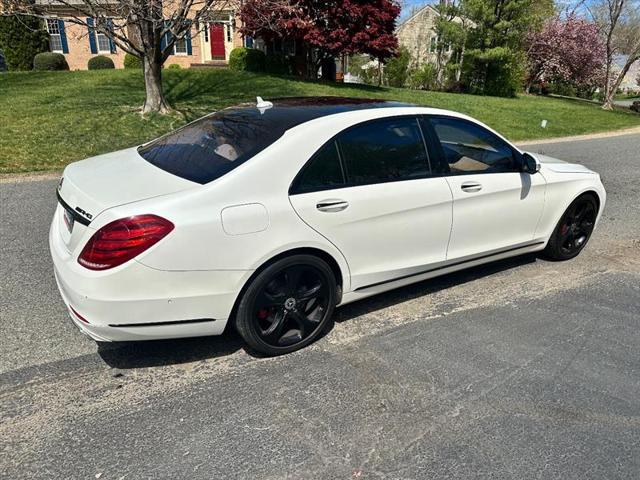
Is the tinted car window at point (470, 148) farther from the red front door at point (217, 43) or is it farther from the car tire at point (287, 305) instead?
the red front door at point (217, 43)

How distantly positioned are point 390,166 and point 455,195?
2.00 ft

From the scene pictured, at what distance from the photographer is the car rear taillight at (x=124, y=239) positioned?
252cm

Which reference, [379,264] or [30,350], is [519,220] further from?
[30,350]

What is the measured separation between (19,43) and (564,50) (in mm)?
33532

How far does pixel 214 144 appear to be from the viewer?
323 centimetres

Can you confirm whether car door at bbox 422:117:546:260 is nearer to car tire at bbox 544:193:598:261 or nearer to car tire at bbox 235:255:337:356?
car tire at bbox 544:193:598:261

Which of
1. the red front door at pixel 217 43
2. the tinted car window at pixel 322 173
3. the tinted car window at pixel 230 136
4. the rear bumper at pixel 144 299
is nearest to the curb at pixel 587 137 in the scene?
the tinted car window at pixel 230 136

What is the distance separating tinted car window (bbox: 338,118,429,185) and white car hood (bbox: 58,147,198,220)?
42.4 inches

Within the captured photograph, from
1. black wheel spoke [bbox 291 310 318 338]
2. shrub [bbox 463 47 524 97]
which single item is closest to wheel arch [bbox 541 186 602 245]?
black wheel spoke [bbox 291 310 318 338]

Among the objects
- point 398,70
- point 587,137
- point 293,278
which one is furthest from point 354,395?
point 398,70

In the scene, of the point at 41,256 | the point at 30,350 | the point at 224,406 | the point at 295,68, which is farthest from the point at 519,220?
the point at 295,68

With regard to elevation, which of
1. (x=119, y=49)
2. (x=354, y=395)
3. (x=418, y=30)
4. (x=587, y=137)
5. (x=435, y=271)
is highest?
(x=418, y=30)

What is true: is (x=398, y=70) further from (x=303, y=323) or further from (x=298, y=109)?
(x=303, y=323)

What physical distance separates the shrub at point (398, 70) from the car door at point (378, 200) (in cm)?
2707
